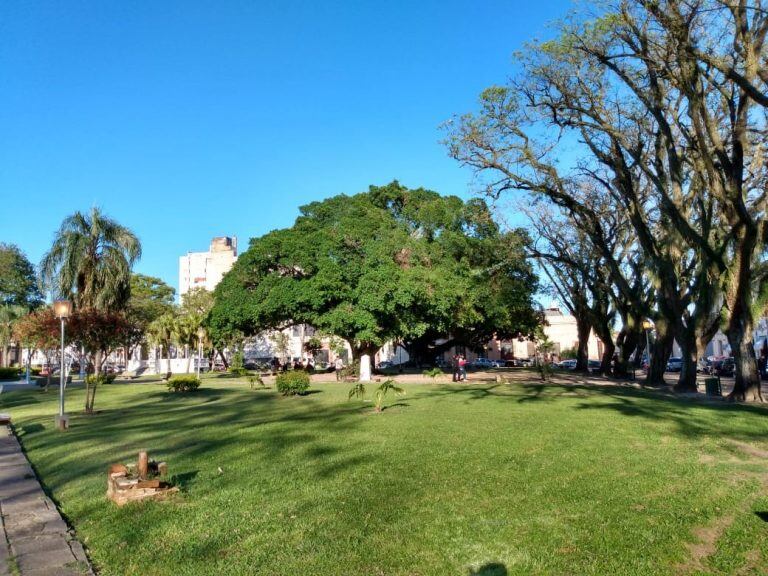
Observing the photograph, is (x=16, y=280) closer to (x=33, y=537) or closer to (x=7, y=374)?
(x=7, y=374)

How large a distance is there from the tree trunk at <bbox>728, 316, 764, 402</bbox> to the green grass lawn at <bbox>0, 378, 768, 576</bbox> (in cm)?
585

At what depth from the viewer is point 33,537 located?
536 centimetres

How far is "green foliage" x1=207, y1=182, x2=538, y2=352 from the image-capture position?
96.0 ft

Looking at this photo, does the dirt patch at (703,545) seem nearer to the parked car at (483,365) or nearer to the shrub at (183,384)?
the shrub at (183,384)

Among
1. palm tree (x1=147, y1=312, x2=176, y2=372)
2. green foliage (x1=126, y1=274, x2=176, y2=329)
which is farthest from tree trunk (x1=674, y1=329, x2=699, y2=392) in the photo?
green foliage (x1=126, y1=274, x2=176, y2=329)

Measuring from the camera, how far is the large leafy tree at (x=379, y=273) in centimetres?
2925

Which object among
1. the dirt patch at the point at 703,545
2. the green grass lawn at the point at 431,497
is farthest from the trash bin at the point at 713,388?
the dirt patch at the point at 703,545

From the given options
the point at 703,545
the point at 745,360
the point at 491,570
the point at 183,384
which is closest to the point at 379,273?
the point at 183,384

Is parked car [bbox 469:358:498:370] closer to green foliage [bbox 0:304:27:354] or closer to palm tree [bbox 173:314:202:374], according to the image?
palm tree [bbox 173:314:202:374]

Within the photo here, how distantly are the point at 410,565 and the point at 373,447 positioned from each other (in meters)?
4.90

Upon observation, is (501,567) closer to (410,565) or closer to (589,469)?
(410,565)

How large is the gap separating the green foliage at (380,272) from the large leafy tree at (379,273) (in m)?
0.06

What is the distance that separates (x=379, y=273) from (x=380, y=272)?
76mm

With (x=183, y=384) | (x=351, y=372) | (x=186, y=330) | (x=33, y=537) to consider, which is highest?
(x=186, y=330)
